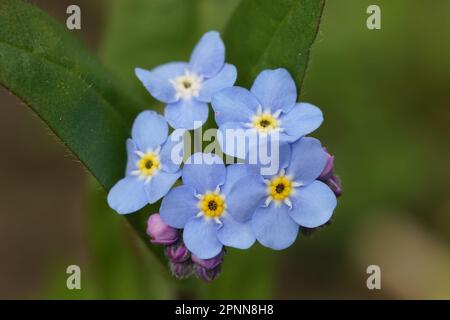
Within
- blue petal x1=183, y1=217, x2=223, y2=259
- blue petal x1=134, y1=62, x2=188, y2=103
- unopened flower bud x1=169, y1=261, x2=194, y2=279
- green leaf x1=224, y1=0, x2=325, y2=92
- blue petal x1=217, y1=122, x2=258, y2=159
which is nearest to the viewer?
blue petal x1=217, y1=122, x2=258, y2=159

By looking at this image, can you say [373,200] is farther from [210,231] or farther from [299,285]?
[210,231]

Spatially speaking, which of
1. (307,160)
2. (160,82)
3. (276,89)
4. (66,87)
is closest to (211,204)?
(307,160)

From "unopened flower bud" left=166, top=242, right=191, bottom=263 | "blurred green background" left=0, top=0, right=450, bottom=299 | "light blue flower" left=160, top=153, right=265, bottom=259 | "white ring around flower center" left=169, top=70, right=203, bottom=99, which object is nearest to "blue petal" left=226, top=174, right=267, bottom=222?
"light blue flower" left=160, top=153, right=265, bottom=259

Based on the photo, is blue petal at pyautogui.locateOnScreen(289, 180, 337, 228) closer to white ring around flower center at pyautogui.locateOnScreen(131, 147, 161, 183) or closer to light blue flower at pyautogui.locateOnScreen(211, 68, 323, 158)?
light blue flower at pyautogui.locateOnScreen(211, 68, 323, 158)

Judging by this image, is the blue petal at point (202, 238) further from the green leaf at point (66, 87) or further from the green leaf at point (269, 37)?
the green leaf at point (269, 37)

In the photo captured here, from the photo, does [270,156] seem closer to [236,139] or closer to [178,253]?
[236,139]

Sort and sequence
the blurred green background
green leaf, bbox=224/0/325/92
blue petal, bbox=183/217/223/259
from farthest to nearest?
the blurred green background, green leaf, bbox=224/0/325/92, blue petal, bbox=183/217/223/259
